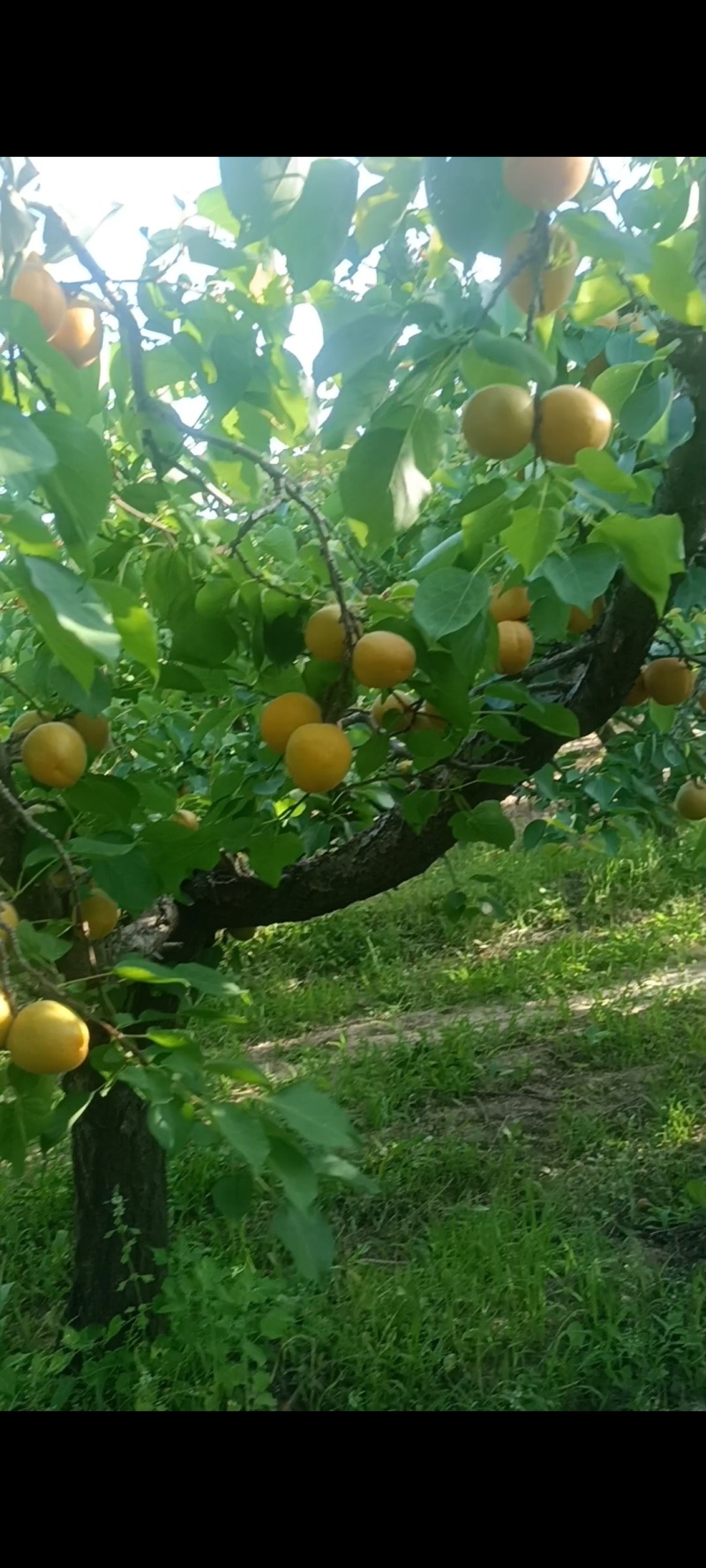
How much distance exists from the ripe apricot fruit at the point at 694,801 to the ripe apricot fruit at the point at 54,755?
151 centimetres

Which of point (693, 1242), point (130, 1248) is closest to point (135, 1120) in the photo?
point (130, 1248)

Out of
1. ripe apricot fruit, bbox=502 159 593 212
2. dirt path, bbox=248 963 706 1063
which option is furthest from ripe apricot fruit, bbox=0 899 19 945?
dirt path, bbox=248 963 706 1063

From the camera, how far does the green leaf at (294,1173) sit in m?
0.93

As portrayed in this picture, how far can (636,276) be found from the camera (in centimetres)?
83

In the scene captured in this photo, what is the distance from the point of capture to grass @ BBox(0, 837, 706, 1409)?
2.02m

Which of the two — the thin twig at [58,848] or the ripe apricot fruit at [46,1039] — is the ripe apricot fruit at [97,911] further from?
the ripe apricot fruit at [46,1039]

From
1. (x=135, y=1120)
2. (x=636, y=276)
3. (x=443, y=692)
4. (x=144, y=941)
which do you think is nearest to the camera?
(x=636, y=276)

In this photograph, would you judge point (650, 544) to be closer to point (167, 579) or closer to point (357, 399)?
point (357, 399)

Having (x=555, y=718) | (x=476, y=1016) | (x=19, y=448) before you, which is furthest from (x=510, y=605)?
(x=476, y=1016)

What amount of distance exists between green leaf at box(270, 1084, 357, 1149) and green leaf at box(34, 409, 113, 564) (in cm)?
56

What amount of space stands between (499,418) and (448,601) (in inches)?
6.5
